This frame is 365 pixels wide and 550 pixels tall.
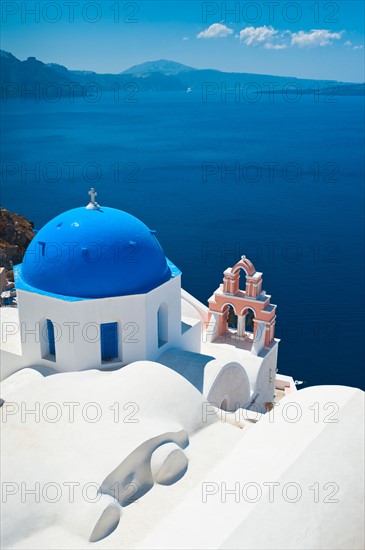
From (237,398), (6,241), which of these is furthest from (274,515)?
(6,241)

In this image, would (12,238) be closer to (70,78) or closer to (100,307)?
(100,307)

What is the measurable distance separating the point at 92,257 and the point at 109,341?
6.67 feet

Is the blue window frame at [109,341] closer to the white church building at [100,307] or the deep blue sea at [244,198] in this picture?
the white church building at [100,307]

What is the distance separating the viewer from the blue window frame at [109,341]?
12.2 meters

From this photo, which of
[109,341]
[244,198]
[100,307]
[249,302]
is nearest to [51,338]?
[109,341]

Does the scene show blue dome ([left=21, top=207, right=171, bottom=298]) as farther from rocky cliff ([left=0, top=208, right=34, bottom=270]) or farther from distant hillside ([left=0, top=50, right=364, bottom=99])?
distant hillside ([left=0, top=50, right=364, bottom=99])

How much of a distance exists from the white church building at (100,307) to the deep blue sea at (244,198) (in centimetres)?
1535

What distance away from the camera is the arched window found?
13.1 m

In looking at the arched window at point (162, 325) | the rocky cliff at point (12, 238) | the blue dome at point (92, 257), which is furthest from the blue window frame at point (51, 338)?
the rocky cliff at point (12, 238)

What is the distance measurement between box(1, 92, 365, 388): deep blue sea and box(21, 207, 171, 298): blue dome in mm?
16866

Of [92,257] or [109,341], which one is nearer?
[92,257]

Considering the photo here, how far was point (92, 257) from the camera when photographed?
11.7m

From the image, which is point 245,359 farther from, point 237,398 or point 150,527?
point 150,527

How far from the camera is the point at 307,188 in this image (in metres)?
56.7
